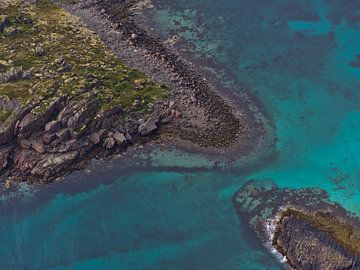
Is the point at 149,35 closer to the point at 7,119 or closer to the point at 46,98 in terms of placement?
the point at 46,98

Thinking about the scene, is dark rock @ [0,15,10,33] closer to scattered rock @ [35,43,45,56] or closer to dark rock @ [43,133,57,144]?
scattered rock @ [35,43,45,56]

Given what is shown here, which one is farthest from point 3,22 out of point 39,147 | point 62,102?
point 39,147

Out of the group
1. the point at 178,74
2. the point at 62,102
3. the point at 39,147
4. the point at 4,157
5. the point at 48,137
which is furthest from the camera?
the point at 178,74

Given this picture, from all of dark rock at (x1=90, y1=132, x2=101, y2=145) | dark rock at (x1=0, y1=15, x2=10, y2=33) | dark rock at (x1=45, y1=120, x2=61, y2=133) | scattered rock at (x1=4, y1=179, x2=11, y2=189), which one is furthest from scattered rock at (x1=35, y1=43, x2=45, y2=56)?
scattered rock at (x1=4, y1=179, x2=11, y2=189)

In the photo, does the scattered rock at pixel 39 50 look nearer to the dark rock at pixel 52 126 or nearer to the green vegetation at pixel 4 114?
the green vegetation at pixel 4 114

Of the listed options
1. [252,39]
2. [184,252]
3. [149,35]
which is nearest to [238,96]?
[252,39]

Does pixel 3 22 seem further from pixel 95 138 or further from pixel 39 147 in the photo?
pixel 95 138
